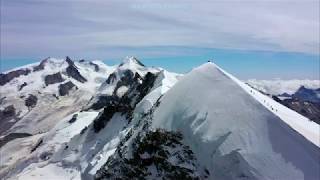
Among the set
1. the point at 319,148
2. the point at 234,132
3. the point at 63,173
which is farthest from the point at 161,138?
the point at 63,173

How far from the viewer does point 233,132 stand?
7981 cm

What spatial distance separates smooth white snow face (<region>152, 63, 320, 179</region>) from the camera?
7475 centimetres

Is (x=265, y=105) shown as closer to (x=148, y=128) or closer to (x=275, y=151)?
(x=275, y=151)

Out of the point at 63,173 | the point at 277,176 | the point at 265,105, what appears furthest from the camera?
the point at 63,173

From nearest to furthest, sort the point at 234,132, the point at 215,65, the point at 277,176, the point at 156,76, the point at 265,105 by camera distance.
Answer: the point at 277,176 → the point at 234,132 → the point at 265,105 → the point at 215,65 → the point at 156,76

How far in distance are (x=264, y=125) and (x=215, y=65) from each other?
20.2 metres

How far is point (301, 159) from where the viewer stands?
75.2 metres

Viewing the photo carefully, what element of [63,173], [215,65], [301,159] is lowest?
[63,173]

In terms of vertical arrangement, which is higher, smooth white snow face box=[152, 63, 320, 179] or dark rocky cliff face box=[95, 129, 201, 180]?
smooth white snow face box=[152, 63, 320, 179]

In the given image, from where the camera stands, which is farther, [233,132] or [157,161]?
[157,161]

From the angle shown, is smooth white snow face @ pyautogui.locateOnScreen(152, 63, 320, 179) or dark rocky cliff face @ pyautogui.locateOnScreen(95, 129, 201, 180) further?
dark rocky cliff face @ pyautogui.locateOnScreen(95, 129, 201, 180)

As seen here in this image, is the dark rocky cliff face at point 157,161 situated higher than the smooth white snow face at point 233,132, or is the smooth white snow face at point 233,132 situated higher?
the smooth white snow face at point 233,132

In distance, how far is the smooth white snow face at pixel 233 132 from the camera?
74750mm

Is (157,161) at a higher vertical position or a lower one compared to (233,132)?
lower
